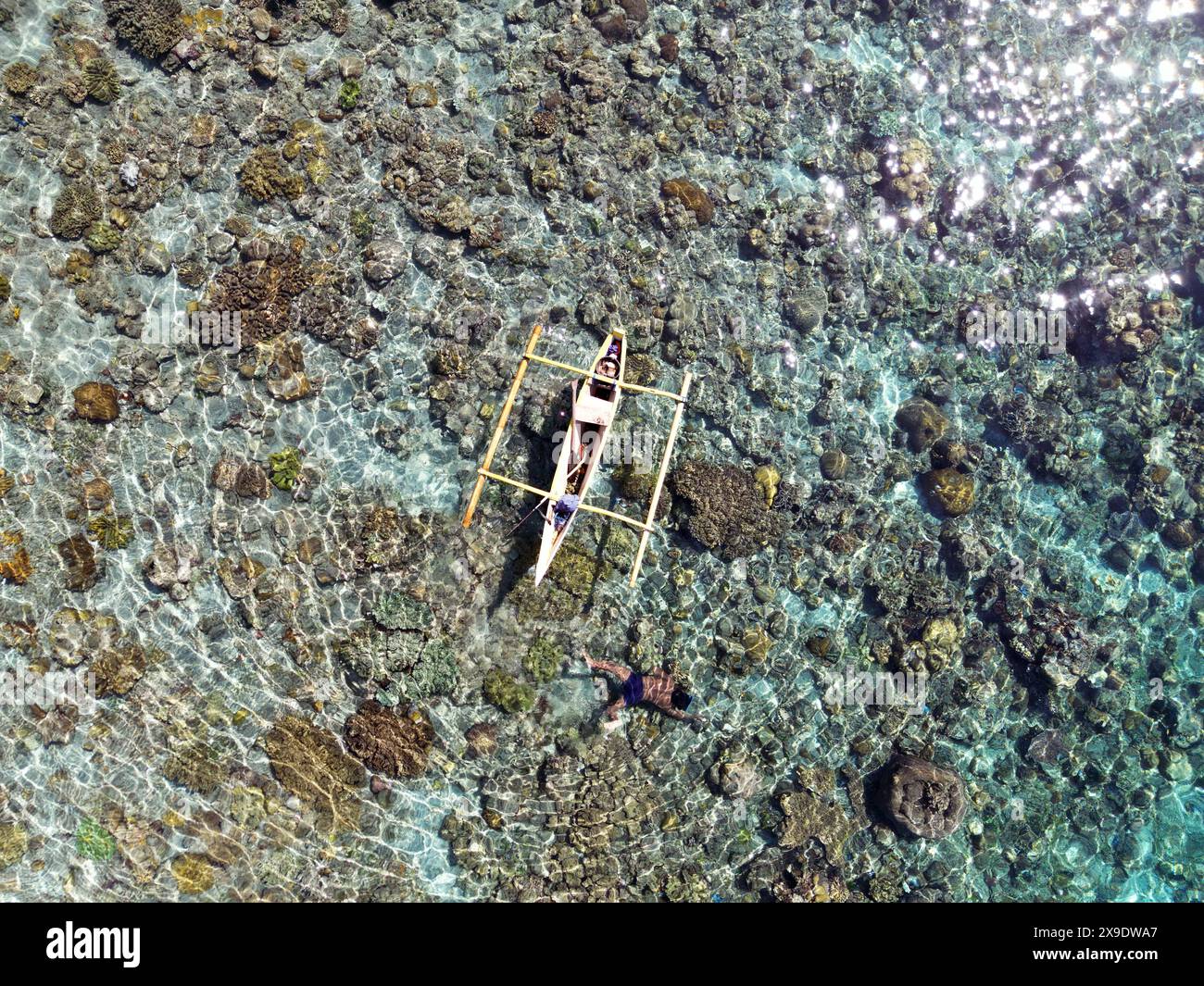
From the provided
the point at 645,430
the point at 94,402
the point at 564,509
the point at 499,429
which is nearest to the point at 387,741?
the point at 564,509

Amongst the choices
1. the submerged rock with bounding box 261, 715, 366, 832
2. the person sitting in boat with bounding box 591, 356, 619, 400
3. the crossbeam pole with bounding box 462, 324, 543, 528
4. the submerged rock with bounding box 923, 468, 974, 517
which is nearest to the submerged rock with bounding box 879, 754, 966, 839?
the submerged rock with bounding box 923, 468, 974, 517

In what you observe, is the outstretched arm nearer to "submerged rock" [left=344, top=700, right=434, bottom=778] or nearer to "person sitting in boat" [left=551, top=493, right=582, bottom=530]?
"person sitting in boat" [left=551, top=493, right=582, bottom=530]

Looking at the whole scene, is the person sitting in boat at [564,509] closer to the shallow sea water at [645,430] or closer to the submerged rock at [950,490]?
the shallow sea water at [645,430]


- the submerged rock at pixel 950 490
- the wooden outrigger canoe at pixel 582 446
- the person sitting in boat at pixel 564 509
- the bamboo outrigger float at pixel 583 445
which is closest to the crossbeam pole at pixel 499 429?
the bamboo outrigger float at pixel 583 445

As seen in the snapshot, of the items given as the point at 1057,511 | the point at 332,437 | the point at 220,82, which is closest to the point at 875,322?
the point at 1057,511

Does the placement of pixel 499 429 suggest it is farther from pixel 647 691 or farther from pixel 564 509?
pixel 647 691
